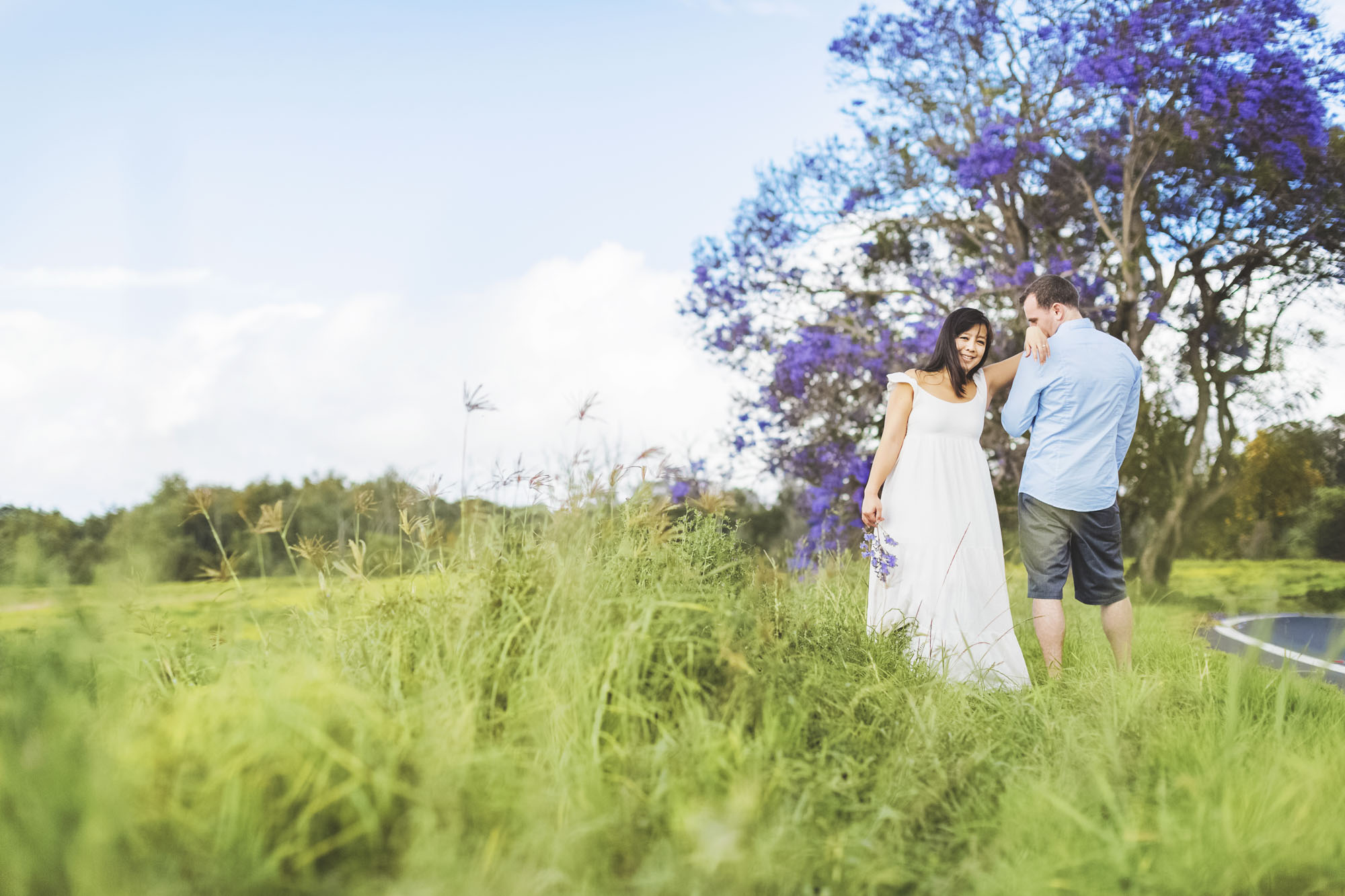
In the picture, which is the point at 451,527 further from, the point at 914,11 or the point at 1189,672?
the point at 914,11

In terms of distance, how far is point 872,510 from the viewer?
15.1 feet

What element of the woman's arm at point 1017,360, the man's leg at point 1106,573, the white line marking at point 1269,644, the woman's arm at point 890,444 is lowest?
the white line marking at point 1269,644

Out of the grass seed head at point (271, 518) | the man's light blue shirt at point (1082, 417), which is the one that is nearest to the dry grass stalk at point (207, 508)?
the grass seed head at point (271, 518)

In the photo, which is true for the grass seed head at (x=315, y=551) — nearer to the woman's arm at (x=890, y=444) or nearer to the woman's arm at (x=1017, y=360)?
the woman's arm at (x=890, y=444)

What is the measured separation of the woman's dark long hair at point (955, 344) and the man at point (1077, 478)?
14.7 inches

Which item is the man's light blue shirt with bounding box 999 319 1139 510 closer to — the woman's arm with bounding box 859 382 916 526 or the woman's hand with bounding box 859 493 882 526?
the woman's arm with bounding box 859 382 916 526

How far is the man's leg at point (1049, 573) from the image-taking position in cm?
456

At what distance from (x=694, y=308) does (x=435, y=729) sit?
9.14m

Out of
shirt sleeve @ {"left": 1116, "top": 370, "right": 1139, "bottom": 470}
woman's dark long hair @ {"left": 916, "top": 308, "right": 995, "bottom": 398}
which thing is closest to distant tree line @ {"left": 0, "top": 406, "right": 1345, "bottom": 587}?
woman's dark long hair @ {"left": 916, "top": 308, "right": 995, "bottom": 398}

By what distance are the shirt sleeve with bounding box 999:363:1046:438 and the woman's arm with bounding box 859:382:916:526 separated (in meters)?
0.54

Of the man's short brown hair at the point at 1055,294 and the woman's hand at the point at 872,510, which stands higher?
the man's short brown hair at the point at 1055,294

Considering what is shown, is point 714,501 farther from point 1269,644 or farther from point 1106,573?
point 1269,644

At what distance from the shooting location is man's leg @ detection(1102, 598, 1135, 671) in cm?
459

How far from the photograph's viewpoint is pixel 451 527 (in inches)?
167
